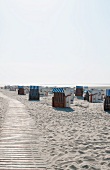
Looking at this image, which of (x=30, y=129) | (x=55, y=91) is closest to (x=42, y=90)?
(x=55, y=91)

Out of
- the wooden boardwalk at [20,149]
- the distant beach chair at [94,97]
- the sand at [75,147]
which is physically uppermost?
the distant beach chair at [94,97]

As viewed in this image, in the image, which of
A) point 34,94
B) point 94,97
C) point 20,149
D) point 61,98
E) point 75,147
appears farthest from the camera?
point 34,94

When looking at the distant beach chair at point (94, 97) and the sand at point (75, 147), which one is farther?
the distant beach chair at point (94, 97)

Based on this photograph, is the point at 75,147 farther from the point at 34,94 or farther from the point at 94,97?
the point at 34,94

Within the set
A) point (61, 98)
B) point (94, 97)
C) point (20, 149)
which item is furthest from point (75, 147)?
point (94, 97)

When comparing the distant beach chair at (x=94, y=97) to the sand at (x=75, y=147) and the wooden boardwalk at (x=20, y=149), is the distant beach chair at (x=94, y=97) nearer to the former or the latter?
the sand at (x=75, y=147)

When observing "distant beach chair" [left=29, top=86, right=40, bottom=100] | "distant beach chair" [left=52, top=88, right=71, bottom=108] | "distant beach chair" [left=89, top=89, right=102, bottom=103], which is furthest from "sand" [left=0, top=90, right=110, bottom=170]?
"distant beach chair" [left=29, top=86, right=40, bottom=100]

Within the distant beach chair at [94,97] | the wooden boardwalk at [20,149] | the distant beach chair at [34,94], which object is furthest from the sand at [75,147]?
the distant beach chair at [34,94]

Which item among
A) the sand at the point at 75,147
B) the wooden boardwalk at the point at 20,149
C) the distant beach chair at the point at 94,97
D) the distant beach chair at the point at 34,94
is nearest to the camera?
the wooden boardwalk at the point at 20,149

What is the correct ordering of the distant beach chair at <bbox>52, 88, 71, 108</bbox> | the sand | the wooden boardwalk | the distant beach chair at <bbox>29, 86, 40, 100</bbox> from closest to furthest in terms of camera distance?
1. the wooden boardwalk
2. the sand
3. the distant beach chair at <bbox>52, 88, 71, 108</bbox>
4. the distant beach chair at <bbox>29, 86, 40, 100</bbox>

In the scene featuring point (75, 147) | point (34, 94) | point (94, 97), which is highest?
point (34, 94)

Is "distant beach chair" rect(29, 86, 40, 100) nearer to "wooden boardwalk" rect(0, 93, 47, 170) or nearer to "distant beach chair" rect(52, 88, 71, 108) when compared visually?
"distant beach chair" rect(52, 88, 71, 108)

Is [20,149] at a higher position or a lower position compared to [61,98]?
lower

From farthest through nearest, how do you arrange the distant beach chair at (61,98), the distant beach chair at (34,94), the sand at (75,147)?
→ the distant beach chair at (34,94) < the distant beach chair at (61,98) < the sand at (75,147)
